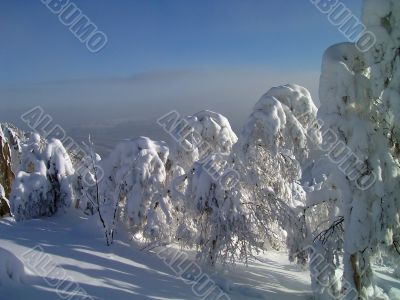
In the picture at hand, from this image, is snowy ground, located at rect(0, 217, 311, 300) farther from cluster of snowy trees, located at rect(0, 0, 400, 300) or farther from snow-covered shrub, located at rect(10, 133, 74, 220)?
snow-covered shrub, located at rect(10, 133, 74, 220)

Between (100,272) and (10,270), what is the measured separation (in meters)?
2.01

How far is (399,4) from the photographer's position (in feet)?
24.8

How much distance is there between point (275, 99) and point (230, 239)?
160 inches

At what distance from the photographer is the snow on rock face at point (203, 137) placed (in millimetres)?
13141

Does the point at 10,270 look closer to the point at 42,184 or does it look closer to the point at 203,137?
the point at 203,137

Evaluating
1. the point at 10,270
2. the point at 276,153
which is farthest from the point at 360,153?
the point at 10,270

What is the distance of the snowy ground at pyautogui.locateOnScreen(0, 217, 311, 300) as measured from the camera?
758cm

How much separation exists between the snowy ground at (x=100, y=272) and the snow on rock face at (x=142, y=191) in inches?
29.8

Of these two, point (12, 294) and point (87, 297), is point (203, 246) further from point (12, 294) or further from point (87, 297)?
point (12, 294)

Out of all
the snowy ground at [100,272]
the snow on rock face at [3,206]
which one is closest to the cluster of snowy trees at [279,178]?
the snowy ground at [100,272]

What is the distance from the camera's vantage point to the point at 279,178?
1237 cm

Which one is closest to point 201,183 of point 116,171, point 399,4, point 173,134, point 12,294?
point 173,134

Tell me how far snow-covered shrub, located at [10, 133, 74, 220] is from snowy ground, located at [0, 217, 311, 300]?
1.48 m

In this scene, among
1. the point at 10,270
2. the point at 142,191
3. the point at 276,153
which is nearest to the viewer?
the point at 10,270
